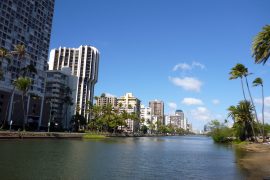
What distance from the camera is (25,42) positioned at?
156 metres

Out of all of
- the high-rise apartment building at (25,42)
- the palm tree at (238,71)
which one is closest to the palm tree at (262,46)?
the palm tree at (238,71)

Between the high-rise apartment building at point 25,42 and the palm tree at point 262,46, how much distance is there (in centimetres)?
11326

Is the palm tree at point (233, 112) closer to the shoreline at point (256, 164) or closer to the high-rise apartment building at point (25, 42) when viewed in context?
the shoreline at point (256, 164)

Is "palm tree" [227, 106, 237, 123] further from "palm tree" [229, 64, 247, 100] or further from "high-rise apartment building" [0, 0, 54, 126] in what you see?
"high-rise apartment building" [0, 0, 54, 126]

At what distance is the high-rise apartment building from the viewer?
143250mm

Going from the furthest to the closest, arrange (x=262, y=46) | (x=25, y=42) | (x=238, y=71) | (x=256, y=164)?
1. (x=25, y=42)
2. (x=238, y=71)
3. (x=256, y=164)
4. (x=262, y=46)

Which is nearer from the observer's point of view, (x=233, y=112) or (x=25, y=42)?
(x=233, y=112)

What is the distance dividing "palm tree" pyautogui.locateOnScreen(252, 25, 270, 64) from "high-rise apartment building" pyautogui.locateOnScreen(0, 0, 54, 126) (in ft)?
372

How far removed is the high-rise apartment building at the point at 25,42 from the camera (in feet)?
470

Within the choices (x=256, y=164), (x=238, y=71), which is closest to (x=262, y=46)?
(x=256, y=164)

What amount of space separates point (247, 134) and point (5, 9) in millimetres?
120254

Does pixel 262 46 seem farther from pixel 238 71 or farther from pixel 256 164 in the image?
pixel 238 71

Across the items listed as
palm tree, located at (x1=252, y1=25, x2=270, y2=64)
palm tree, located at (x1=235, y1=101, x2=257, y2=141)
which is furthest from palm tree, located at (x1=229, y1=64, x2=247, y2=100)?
palm tree, located at (x1=252, y1=25, x2=270, y2=64)

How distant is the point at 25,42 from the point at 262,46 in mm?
140420
